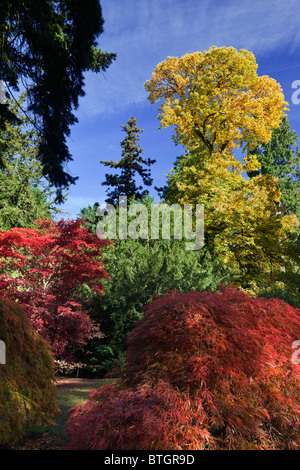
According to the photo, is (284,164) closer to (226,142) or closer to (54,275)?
(226,142)

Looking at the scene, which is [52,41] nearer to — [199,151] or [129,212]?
[129,212]

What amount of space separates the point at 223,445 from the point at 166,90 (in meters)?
17.6

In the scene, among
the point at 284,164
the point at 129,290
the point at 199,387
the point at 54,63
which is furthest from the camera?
the point at 284,164

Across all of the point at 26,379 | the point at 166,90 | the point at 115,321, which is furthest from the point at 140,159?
the point at 26,379

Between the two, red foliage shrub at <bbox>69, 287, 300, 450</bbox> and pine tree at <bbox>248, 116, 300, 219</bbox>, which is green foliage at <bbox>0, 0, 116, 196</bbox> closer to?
red foliage shrub at <bbox>69, 287, 300, 450</bbox>

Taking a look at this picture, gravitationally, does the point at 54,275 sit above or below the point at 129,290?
above

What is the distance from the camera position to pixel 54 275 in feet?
28.9

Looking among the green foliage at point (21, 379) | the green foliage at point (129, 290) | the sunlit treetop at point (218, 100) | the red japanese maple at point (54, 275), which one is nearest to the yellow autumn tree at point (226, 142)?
the sunlit treetop at point (218, 100)

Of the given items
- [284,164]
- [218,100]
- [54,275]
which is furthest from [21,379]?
[284,164]

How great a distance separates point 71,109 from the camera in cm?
757

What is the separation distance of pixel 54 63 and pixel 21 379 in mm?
6134

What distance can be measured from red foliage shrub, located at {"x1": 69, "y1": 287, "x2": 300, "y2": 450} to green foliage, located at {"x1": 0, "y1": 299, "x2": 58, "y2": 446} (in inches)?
56.5

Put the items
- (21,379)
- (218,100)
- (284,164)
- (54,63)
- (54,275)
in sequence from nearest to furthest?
(21,379) → (54,63) → (54,275) → (218,100) → (284,164)

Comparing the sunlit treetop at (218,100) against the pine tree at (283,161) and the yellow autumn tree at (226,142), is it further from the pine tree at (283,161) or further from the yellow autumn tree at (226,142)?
the pine tree at (283,161)
